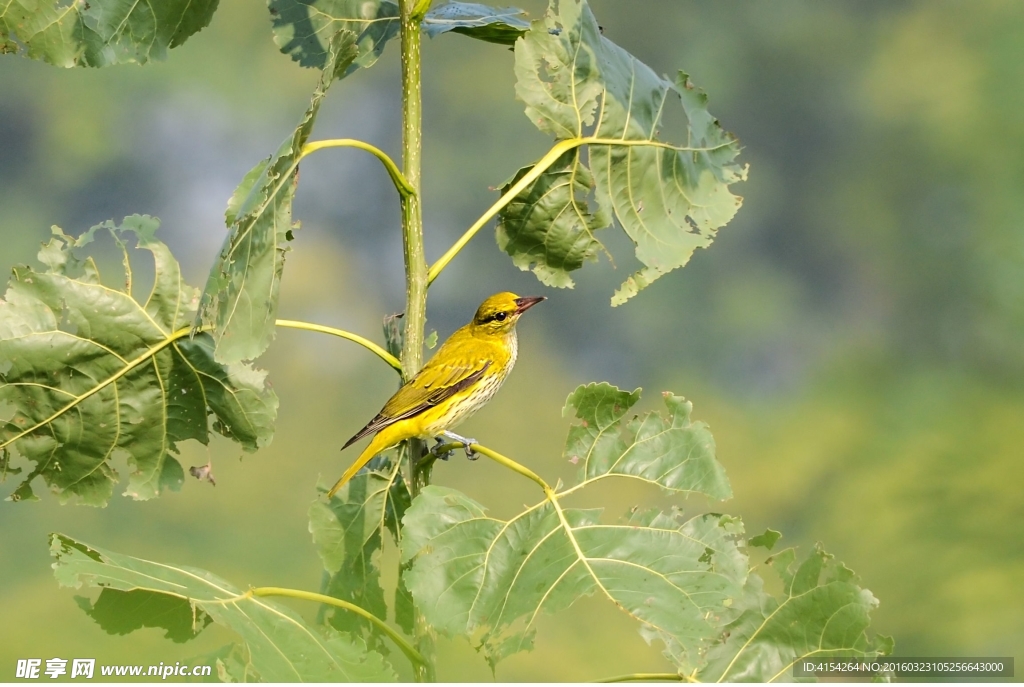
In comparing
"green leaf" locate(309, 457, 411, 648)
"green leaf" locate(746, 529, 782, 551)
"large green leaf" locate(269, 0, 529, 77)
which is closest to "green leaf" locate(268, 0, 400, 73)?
"large green leaf" locate(269, 0, 529, 77)

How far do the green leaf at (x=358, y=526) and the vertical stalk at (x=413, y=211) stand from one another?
0.65ft

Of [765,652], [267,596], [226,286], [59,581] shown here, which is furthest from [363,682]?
[765,652]

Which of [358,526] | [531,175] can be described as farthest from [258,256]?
[358,526]

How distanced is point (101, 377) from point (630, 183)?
2.21 feet

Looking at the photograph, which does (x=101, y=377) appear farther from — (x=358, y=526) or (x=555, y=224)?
(x=555, y=224)

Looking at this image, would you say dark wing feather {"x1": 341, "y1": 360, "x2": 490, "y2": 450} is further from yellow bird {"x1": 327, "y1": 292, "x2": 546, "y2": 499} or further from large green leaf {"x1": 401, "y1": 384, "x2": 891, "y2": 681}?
large green leaf {"x1": 401, "y1": 384, "x2": 891, "y2": 681}

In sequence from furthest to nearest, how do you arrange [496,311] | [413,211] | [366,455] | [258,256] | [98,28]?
1. [496,311]
2. [366,455]
3. [98,28]
4. [413,211]
5. [258,256]

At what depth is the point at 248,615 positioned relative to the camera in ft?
3.03

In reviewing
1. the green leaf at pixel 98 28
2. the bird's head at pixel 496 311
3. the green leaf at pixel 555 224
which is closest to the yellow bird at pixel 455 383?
the bird's head at pixel 496 311

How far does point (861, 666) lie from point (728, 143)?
2.11ft

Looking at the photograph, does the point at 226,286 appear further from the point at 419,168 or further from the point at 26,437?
the point at 26,437

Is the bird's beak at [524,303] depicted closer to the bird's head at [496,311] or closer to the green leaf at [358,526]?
the bird's head at [496,311]

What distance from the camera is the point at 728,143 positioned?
1203 mm

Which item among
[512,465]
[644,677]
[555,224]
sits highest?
[555,224]
